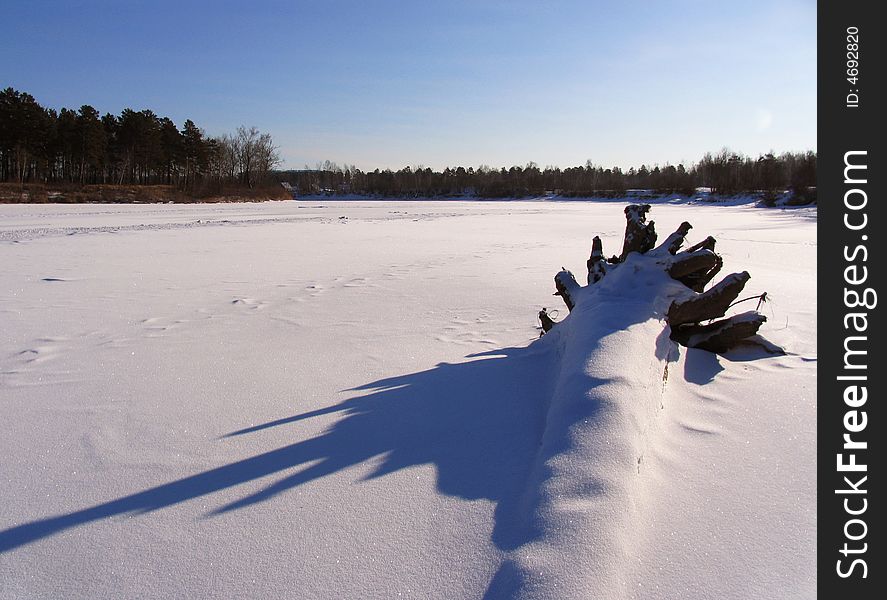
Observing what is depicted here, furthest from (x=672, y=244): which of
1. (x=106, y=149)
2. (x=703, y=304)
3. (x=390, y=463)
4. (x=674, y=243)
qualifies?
(x=106, y=149)

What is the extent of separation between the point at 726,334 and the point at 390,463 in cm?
280

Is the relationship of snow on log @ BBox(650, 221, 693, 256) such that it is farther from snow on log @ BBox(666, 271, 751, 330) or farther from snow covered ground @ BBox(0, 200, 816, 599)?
snow covered ground @ BBox(0, 200, 816, 599)

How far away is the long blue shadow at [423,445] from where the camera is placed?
2275mm

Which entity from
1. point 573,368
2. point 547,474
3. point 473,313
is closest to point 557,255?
point 473,313

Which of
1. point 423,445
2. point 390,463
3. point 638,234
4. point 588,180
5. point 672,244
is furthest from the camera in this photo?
point 588,180

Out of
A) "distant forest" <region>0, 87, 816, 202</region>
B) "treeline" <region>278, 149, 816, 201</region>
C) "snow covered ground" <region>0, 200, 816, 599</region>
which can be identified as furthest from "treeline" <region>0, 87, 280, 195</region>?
"snow covered ground" <region>0, 200, 816, 599</region>

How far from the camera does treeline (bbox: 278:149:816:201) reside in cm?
5312

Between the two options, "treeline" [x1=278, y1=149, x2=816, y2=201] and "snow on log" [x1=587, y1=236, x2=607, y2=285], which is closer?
"snow on log" [x1=587, y1=236, x2=607, y2=285]

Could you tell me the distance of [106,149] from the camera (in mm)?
57062

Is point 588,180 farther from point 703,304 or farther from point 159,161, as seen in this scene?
point 703,304

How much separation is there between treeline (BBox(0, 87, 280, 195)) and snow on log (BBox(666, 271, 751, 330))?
156 feet

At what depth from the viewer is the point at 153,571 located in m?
1.90

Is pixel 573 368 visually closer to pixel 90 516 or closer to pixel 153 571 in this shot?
pixel 153 571

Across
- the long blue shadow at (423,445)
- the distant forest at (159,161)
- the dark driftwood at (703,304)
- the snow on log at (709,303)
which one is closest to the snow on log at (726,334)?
the dark driftwood at (703,304)
